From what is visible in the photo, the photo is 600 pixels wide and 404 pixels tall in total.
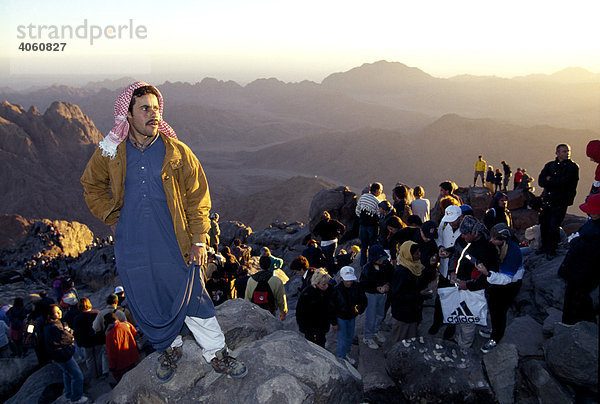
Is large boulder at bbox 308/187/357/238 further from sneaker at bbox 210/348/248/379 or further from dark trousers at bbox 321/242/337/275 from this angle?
sneaker at bbox 210/348/248/379

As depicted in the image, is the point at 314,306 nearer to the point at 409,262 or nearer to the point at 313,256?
the point at 409,262

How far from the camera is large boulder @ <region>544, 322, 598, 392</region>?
12.2 ft

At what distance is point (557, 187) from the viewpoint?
20.5 feet

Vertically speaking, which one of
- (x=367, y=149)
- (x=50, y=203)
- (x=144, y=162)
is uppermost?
(x=144, y=162)

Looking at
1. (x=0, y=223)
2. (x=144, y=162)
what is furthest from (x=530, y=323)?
(x=0, y=223)

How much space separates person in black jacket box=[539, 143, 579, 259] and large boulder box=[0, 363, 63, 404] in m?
8.58

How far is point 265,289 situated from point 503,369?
3.24m

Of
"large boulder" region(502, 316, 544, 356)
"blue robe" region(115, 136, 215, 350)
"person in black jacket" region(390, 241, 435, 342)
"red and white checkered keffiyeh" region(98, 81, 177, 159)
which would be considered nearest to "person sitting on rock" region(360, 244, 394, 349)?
"person in black jacket" region(390, 241, 435, 342)

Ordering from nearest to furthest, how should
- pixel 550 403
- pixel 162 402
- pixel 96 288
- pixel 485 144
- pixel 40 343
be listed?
pixel 162 402, pixel 550 403, pixel 40 343, pixel 96 288, pixel 485 144

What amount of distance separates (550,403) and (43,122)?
5850 centimetres

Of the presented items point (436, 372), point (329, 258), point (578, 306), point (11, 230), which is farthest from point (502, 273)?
point (11, 230)

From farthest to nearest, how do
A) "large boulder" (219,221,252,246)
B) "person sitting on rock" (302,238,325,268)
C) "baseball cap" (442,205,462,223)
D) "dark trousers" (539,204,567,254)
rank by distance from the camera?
"large boulder" (219,221,252,246) < "person sitting on rock" (302,238,325,268) < "dark trousers" (539,204,567,254) < "baseball cap" (442,205,462,223)

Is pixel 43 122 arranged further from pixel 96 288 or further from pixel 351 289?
pixel 351 289

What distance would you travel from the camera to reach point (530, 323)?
5.17 meters
